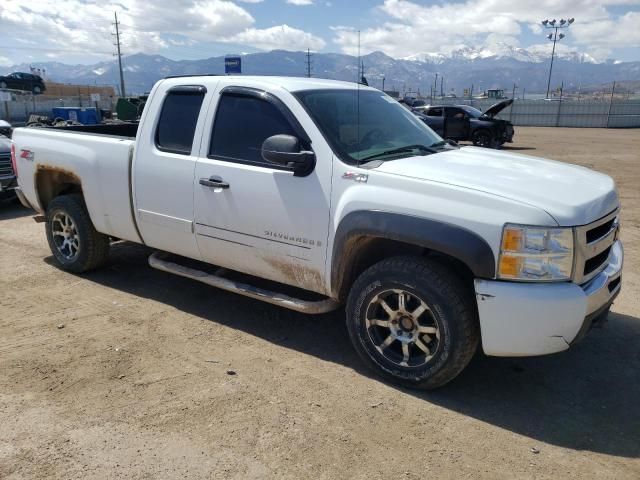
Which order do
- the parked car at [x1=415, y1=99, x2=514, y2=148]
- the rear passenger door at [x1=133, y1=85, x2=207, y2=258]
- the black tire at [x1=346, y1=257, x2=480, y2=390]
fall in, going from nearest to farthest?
1. the black tire at [x1=346, y1=257, x2=480, y2=390]
2. the rear passenger door at [x1=133, y1=85, x2=207, y2=258]
3. the parked car at [x1=415, y1=99, x2=514, y2=148]

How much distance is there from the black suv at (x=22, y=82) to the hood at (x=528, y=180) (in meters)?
44.3

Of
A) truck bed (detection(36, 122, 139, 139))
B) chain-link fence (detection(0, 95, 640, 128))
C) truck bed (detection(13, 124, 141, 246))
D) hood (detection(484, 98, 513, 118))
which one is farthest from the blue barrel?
truck bed (detection(13, 124, 141, 246))

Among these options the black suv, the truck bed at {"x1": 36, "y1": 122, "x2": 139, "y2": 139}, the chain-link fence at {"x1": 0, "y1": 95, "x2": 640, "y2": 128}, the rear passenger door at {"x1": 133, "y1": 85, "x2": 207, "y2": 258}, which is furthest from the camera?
the black suv

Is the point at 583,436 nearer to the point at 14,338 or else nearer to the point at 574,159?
the point at 14,338

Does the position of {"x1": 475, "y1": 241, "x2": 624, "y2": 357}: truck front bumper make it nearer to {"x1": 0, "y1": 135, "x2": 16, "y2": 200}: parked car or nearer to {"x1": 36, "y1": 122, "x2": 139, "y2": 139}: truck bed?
{"x1": 36, "y1": 122, "x2": 139, "y2": 139}: truck bed

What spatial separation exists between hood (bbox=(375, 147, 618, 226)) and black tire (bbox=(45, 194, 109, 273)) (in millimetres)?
3282

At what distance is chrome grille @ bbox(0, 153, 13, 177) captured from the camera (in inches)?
347

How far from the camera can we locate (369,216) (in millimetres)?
3355

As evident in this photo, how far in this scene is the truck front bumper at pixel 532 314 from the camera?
296 cm

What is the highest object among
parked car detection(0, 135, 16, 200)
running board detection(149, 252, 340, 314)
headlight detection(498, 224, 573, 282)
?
headlight detection(498, 224, 573, 282)

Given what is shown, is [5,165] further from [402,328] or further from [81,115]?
[81,115]

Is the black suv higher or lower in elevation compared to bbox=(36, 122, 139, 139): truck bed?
higher

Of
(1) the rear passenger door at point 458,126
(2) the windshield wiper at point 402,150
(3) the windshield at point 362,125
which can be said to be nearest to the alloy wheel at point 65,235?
(3) the windshield at point 362,125

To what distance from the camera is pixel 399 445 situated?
9.73 ft
